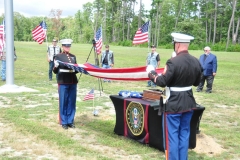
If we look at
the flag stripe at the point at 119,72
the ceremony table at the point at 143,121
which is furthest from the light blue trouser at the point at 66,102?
the ceremony table at the point at 143,121

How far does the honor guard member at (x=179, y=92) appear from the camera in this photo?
165 inches

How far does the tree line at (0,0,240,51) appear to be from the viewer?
6525 cm

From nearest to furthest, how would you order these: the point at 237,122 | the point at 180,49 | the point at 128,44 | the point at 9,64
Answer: the point at 180,49
the point at 237,122
the point at 9,64
the point at 128,44

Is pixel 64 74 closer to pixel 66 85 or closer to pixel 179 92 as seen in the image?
pixel 66 85

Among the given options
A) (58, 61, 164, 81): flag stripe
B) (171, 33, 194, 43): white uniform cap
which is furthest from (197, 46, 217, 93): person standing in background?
(171, 33, 194, 43): white uniform cap

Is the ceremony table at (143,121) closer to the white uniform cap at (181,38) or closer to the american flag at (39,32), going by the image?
the white uniform cap at (181,38)

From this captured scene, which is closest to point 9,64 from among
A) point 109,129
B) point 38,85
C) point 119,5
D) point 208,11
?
point 38,85

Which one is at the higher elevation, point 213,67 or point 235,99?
point 213,67

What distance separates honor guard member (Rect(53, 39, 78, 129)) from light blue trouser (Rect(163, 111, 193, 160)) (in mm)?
2626

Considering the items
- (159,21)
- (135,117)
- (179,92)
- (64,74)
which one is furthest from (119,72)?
(159,21)

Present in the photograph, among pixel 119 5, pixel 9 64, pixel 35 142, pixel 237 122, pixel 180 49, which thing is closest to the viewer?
pixel 180 49

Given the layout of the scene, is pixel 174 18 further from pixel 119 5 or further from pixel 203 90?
pixel 203 90

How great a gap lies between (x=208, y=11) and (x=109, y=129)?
65662mm

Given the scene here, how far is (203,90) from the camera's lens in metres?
12.8
